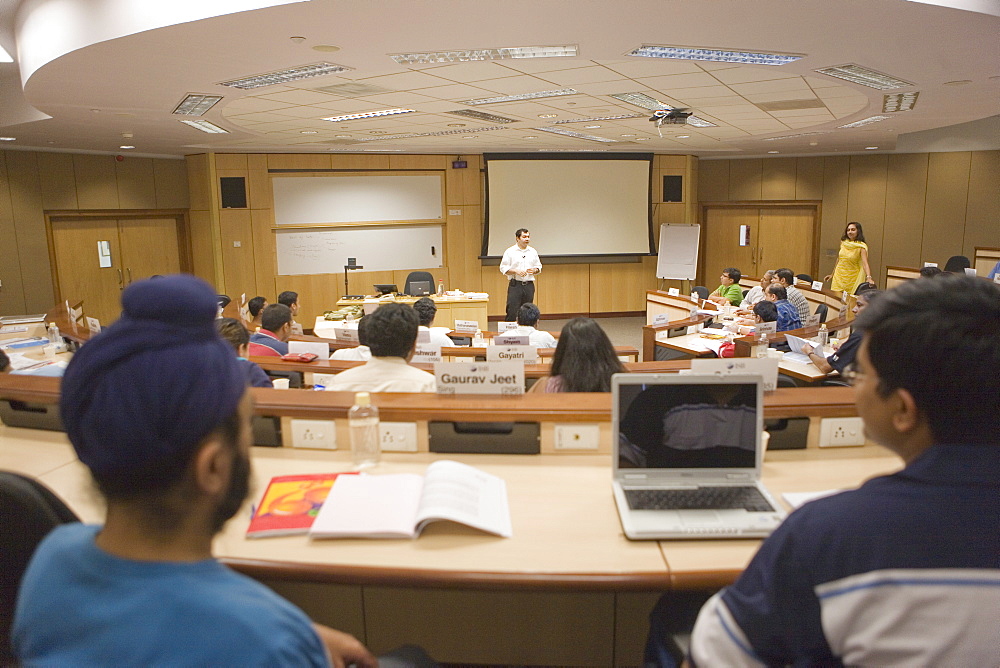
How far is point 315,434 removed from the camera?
7.36 feet

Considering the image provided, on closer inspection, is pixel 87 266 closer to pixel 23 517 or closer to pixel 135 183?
pixel 135 183

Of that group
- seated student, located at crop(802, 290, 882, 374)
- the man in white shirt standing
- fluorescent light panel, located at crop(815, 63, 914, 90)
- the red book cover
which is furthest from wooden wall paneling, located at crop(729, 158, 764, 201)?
the red book cover

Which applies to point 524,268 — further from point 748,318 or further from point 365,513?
point 365,513

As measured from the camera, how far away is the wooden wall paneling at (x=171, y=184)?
10.0m

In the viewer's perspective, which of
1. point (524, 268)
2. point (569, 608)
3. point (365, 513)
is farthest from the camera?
point (524, 268)

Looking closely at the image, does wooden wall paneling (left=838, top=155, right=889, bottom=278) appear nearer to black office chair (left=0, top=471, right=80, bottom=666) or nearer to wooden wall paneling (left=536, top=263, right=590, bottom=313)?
wooden wall paneling (left=536, top=263, right=590, bottom=313)

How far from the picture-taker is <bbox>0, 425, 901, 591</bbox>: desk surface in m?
1.45

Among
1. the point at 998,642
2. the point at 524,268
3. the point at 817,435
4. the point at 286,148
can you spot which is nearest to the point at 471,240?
the point at 524,268

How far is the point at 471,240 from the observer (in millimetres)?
11133

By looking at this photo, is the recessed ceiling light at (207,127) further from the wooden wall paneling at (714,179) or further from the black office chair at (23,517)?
the wooden wall paneling at (714,179)

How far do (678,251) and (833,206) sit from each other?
3232mm

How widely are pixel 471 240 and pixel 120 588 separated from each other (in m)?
10.5

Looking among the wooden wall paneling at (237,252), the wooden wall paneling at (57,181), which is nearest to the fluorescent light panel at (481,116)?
the wooden wall paneling at (237,252)

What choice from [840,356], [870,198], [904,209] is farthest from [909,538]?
[870,198]
